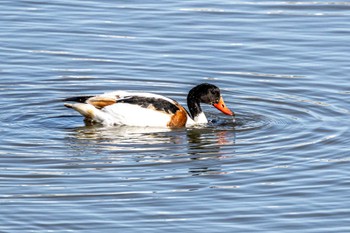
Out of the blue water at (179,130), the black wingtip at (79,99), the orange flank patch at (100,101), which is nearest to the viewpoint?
the blue water at (179,130)

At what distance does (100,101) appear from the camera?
49.0 ft

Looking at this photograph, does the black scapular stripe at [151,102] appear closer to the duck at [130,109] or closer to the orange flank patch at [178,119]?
the duck at [130,109]

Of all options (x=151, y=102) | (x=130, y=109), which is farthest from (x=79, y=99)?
(x=151, y=102)

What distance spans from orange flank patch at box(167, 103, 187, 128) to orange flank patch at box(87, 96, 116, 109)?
0.87 metres

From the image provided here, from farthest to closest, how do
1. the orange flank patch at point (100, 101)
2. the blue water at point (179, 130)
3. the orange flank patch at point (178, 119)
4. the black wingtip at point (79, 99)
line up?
1. the orange flank patch at point (178, 119)
2. the orange flank patch at point (100, 101)
3. the black wingtip at point (79, 99)
4. the blue water at point (179, 130)

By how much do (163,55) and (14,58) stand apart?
246 cm

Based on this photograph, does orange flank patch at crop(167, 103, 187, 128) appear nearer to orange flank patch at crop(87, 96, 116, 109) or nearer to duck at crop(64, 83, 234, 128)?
duck at crop(64, 83, 234, 128)

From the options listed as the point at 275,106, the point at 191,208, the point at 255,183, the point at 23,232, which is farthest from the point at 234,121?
the point at 23,232

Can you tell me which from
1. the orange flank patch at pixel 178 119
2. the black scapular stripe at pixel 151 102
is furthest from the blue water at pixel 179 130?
the black scapular stripe at pixel 151 102

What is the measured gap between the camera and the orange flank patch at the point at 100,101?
585 inches

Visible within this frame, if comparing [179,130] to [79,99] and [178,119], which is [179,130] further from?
[79,99]

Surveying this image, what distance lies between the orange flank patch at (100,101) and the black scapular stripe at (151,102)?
0.39ft

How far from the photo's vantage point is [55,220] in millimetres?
10453

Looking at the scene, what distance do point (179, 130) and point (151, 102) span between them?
571 millimetres
